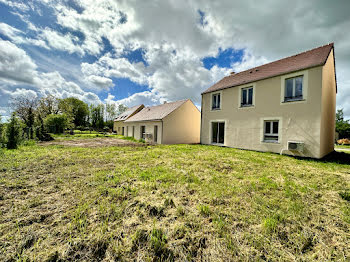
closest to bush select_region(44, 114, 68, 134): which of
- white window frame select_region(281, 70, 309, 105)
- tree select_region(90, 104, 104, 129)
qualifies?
tree select_region(90, 104, 104, 129)

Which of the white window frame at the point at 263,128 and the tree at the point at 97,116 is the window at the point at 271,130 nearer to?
the white window frame at the point at 263,128

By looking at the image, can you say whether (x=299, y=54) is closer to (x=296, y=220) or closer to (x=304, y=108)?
(x=304, y=108)

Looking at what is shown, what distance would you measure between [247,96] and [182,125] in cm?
737

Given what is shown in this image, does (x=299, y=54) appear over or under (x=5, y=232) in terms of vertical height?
over

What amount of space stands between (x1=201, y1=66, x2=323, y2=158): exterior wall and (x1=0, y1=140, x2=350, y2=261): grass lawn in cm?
430

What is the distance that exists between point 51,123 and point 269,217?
28806 mm

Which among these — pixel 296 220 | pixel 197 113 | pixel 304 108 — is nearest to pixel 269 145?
pixel 304 108

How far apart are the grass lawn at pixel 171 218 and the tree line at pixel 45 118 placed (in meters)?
6.24

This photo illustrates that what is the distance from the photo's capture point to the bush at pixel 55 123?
2148cm

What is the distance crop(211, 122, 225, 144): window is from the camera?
11.7 metres

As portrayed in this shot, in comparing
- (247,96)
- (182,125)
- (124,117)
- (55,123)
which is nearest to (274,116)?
(247,96)

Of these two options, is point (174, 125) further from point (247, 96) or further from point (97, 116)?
point (97, 116)

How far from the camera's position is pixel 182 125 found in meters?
15.5

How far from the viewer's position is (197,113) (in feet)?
55.8
